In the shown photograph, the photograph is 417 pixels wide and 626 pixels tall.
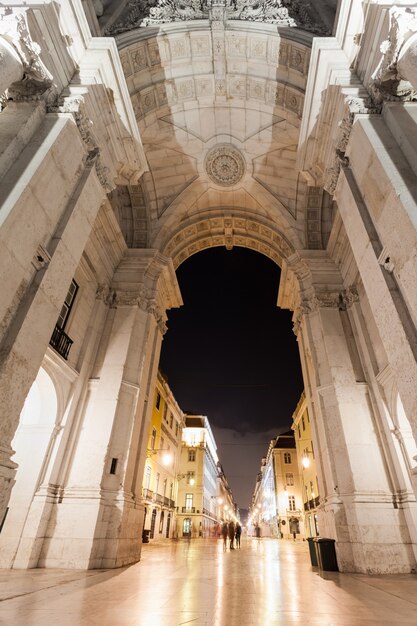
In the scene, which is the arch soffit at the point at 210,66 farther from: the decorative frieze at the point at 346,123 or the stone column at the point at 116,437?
the stone column at the point at 116,437

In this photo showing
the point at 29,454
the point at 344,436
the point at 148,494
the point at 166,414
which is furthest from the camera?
the point at 166,414

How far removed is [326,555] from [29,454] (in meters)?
8.99

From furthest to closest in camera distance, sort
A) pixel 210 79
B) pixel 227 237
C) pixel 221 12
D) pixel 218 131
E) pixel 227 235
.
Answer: pixel 227 237
pixel 227 235
pixel 218 131
pixel 210 79
pixel 221 12

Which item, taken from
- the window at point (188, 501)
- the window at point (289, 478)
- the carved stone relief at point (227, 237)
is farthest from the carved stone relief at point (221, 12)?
the window at point (289, 478)

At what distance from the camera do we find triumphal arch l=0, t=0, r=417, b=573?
5.49 meters

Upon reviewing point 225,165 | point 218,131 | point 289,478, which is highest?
point 218,131

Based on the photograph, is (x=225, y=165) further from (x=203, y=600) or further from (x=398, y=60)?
(x=203, y=600)

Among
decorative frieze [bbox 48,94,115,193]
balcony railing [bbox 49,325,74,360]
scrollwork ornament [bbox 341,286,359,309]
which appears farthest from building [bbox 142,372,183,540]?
decorative frieze [bbox 48,94,115,193]

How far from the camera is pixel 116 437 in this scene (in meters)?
10.6

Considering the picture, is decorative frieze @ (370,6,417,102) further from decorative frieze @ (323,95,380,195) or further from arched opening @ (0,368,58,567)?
arched opening @ (0,368,58,567)

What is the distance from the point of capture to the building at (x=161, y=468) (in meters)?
25.7

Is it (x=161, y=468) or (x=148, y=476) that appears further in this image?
(x=161, y=468)

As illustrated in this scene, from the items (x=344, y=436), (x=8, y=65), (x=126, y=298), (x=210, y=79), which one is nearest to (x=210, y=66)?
(x=210, y=79)

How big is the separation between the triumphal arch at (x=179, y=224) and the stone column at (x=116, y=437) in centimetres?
6
